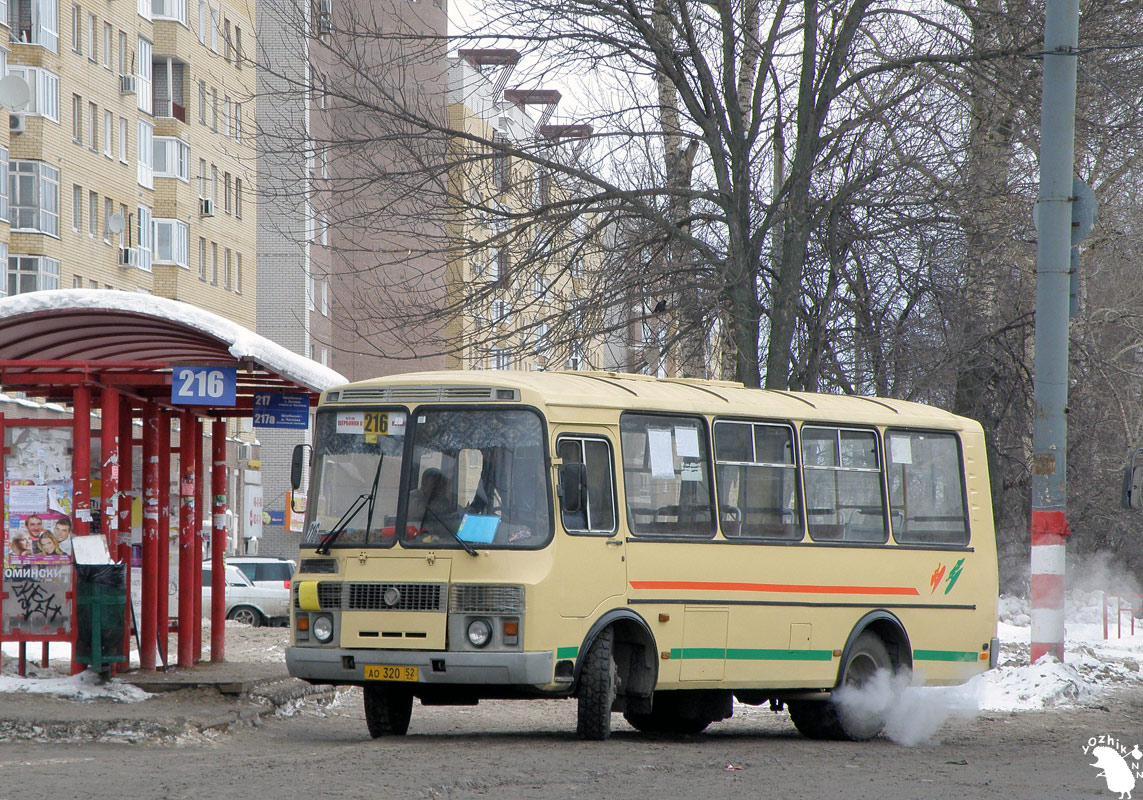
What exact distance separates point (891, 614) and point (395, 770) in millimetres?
5942

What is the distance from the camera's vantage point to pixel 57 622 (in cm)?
1495

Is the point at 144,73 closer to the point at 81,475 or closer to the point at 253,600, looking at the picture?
the point at 253,600

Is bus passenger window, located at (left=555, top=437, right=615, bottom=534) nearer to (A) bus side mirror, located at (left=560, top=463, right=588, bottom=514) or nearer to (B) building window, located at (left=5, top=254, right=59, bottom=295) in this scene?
(A) bus side mirror, located at (left=560, top=463, right=588, bottom=514)

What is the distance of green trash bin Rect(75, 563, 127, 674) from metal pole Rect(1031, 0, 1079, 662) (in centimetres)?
876

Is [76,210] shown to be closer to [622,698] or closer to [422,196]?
[422,196]

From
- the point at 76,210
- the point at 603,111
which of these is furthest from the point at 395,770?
the point at 76,210

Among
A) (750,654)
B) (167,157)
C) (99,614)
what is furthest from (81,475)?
(167,157)

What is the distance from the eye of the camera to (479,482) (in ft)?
40.3

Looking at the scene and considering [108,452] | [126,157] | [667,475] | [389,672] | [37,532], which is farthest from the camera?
[126,157]

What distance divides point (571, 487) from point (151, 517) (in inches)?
250

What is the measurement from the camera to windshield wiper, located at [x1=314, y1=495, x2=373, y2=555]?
490 inches

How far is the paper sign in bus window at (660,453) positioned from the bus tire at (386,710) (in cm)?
250

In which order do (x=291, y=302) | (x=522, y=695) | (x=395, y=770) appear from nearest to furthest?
(x=395, y=770) < (x=522, y=695) < (x=291, y=302)

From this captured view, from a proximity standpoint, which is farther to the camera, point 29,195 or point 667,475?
point 29,195
